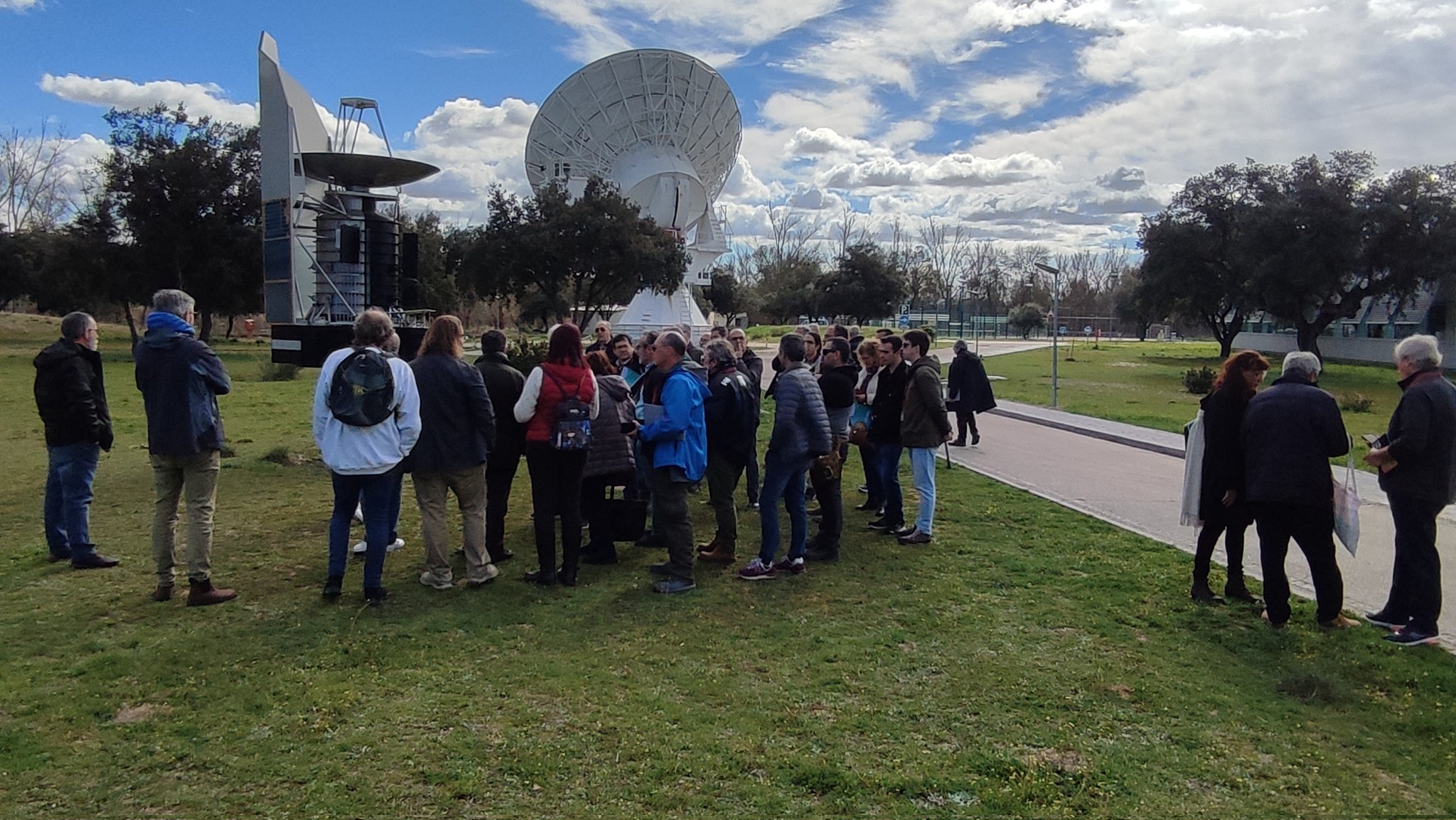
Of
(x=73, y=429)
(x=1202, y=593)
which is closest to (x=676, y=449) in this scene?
(x=1202, y=593)

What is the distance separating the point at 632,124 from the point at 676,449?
124 ft

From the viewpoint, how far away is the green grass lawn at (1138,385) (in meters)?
20.3

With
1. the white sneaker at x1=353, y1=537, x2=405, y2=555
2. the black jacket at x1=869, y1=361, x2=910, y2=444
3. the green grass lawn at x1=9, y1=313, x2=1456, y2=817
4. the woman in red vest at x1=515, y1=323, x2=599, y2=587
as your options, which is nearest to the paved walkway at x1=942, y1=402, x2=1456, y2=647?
the green grass lawn at x1=9, y1=313, x2=1456, y2=817

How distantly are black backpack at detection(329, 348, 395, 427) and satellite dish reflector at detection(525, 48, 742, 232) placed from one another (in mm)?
34752

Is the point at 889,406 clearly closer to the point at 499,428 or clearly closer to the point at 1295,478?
the point at 1295,478

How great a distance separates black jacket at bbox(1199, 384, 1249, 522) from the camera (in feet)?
19.4

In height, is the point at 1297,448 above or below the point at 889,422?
above

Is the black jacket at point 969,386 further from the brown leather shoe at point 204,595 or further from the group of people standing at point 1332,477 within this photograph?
the brown leather shoe at point 204,595

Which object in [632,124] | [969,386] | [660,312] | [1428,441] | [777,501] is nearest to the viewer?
[1428,441]

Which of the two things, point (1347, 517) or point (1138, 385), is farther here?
point (1138, 385)

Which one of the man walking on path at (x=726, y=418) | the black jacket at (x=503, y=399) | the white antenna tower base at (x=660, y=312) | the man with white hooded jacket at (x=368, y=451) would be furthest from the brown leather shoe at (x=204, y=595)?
the white antenna tower base at (x=660, y=312)

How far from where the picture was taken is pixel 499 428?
260 inches

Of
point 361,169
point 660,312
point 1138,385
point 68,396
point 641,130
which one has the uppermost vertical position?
point 641,130

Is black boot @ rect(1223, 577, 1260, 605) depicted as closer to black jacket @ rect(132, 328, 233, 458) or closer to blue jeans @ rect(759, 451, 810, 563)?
blue jeans @ rect(759, 451, 810, 563)
